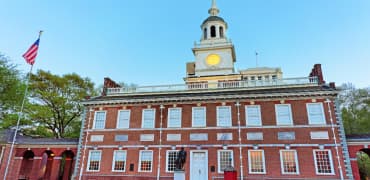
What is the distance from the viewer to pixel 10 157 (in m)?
19.7

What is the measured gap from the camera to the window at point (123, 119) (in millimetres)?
19391

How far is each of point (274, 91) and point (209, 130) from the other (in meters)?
5.89

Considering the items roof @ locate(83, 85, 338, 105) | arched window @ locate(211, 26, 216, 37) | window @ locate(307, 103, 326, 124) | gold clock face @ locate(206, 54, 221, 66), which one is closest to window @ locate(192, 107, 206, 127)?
roof @ locate(83, 85, 338, 105)

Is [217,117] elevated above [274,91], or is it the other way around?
[274,91]

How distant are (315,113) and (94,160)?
1745 cm

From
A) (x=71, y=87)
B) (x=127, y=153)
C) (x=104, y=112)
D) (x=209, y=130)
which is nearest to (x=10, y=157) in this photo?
(x=104, y=112)

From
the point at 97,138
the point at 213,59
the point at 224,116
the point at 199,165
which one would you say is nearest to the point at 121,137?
the point at 97,138

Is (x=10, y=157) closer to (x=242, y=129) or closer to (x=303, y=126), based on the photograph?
(x=242, y=129)

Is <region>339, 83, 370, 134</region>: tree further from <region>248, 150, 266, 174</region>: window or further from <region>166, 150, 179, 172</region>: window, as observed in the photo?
<region>166, 150, 179, 172</region>: window

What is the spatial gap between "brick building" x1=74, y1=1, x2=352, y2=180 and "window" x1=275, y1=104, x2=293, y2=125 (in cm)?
7

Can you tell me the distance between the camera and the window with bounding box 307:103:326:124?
16.5 m

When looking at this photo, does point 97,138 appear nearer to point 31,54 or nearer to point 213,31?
point 31,54

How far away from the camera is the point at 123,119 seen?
1961 cm

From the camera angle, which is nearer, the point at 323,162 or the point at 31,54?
the point at 323,162
